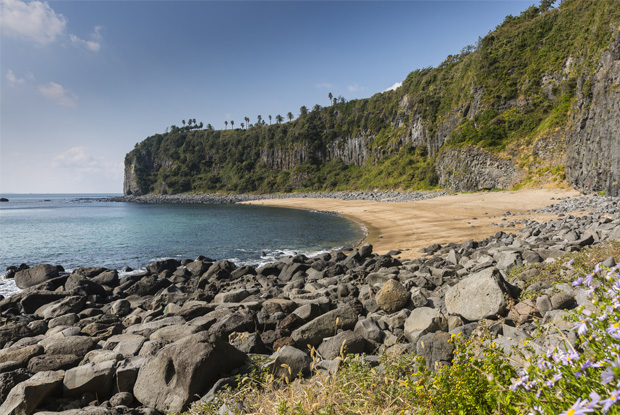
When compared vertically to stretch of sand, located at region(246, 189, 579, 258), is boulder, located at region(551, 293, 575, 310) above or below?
above

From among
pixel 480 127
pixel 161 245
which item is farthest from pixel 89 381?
pixel 480 127

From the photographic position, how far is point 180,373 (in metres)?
5.01

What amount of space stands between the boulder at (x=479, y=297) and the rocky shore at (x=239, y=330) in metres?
0.02

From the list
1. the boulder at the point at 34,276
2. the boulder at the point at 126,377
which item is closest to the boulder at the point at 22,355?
the boulder at the point at 126,377

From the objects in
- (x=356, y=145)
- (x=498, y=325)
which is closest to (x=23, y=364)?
(x=498, y=325)

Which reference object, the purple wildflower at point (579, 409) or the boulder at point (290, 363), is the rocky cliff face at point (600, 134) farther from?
the purple wildflower at point (579, 409)

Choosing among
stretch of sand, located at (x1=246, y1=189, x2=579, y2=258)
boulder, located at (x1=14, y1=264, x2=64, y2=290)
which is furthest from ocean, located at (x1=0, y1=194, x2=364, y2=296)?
stretch of sand, located at (x1=246, y1=189, x2=579, y2=258)

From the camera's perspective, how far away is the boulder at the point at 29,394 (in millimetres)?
4859

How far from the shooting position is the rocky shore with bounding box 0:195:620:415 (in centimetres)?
503

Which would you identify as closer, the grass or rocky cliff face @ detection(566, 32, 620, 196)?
the grass

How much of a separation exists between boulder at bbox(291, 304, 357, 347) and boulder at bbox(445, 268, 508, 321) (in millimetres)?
2257

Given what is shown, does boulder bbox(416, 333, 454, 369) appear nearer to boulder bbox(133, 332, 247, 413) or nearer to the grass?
the grass

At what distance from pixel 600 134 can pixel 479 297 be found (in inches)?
1151

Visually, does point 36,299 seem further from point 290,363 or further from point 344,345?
point 344,345
